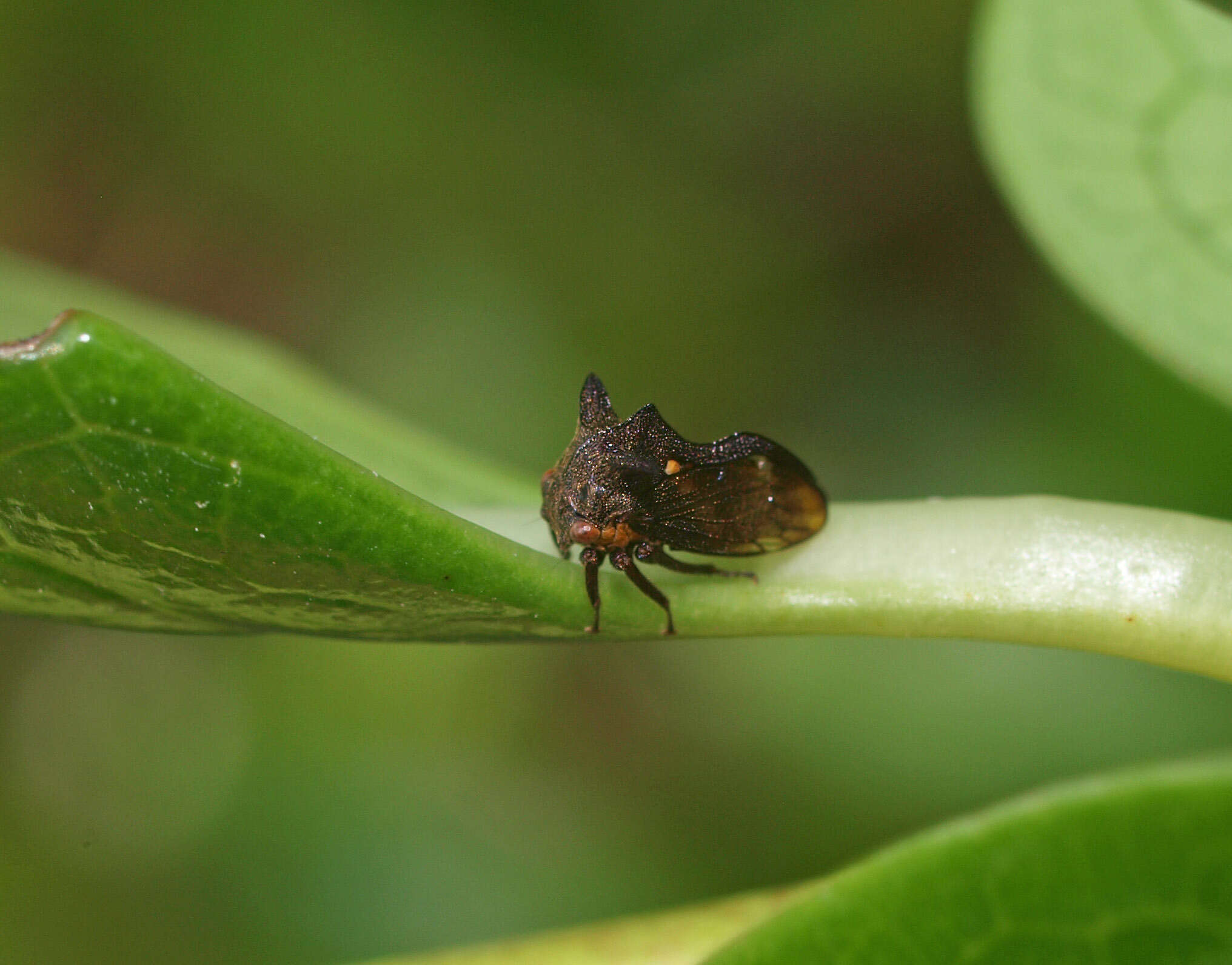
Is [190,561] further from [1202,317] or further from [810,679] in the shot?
[810,679]

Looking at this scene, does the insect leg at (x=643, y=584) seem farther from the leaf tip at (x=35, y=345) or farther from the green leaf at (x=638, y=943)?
the leaf tip at (x=35, y=345)

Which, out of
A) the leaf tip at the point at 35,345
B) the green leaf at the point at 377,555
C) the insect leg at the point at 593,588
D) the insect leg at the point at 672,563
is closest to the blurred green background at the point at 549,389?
the insect leg at the point at 672,563

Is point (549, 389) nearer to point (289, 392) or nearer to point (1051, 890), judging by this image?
point (289, 392)

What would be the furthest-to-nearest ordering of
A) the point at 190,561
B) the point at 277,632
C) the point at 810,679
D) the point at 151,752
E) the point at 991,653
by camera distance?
the point at 151,752, the point at 810,679, the point at 991,653, the point at 277,632, the point at 190,561

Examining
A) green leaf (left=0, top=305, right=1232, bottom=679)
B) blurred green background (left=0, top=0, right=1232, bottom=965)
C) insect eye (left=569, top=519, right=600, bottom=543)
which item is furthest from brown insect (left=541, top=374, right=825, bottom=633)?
blurred green background (left=0, top=0, right=1232, bottom=965)

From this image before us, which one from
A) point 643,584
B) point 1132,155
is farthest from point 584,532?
point 1132,155

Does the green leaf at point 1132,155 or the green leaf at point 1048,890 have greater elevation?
the green leaf at point 1132,155

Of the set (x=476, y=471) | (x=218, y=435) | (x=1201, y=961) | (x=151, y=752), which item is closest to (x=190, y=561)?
(x=218, y=435)
